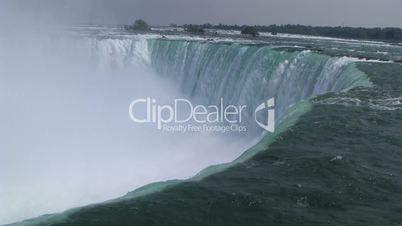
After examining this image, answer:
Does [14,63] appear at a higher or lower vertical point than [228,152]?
higher

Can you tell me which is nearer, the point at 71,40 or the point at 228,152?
the point at 228,152

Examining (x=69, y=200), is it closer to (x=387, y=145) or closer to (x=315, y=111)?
(x=315, y=111)

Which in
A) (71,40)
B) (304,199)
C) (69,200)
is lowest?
(69,200)

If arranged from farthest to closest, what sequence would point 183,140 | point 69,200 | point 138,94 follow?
point 138,94 < point 183,140 < point 69,200

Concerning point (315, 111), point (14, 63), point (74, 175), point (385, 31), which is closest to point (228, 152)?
point (74, 175)

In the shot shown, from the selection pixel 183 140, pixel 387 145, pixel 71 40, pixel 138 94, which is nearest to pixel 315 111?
pixel 387 145

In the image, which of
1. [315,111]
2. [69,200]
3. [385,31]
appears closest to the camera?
[315,111]

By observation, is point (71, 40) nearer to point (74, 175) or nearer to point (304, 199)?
point (74, 175)

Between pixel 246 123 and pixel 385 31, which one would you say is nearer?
pixel 246 123

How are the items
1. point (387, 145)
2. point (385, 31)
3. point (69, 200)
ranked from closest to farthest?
point (387, 145) < point (69, 200) < point (385, 31)
